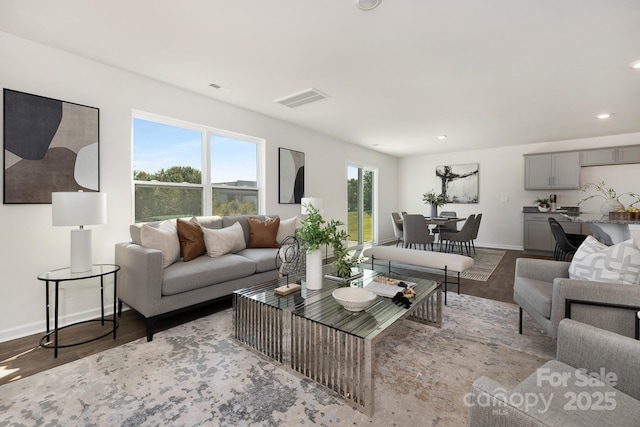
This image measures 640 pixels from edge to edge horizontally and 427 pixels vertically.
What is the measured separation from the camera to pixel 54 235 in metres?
2.66

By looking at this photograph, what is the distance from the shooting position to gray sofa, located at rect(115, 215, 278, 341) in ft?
7.77

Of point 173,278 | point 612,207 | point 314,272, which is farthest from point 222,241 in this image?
point 612,207

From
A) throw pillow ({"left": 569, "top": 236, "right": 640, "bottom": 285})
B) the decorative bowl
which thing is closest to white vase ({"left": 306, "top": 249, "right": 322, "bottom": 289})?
the decorative bowl

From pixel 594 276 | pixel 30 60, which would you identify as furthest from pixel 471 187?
pixel 30 60

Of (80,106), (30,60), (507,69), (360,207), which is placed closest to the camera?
(30,60)

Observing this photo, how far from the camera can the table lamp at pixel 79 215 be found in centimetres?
223

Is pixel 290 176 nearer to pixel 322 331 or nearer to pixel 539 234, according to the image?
pixel 322 331

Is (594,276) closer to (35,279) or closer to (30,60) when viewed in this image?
(35,279)

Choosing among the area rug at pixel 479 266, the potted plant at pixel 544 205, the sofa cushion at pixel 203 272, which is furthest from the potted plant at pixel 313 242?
the potted plant at pixel 544 205

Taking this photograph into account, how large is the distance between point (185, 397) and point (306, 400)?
71 cm

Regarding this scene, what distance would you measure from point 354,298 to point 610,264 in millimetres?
1645

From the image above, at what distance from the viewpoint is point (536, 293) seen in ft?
6.88

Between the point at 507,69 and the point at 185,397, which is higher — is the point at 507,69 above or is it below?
above

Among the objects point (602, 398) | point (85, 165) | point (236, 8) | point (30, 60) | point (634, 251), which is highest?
point (236, 8)
